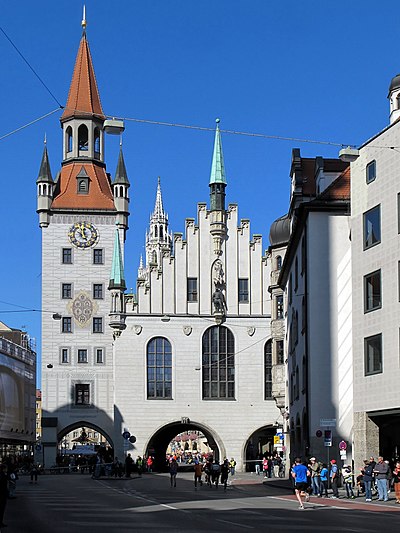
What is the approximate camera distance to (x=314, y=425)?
42.1 metres

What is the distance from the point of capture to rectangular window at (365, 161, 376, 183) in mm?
37275

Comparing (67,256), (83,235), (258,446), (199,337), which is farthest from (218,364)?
(83,235)

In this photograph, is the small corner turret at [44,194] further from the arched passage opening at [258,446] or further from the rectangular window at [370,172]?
the rectangular window at [370,172]

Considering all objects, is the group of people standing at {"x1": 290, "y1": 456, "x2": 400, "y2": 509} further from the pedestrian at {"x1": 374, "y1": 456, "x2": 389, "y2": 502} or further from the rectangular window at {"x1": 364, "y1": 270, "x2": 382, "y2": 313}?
the rectangular window at {"x1": 364, "y1": 270, "x2": 382, "y2": 313}

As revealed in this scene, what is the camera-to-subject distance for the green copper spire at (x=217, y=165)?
76.3 m

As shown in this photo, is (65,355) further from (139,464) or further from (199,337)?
(139,464)

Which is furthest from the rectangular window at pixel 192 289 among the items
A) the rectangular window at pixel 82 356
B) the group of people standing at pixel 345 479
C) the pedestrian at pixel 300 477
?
the pedestrian at pixel 300 477

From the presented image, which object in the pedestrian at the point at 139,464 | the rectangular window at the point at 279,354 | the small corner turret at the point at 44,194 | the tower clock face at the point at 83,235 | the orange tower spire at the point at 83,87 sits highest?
the orange tower spire at the point at 83,87

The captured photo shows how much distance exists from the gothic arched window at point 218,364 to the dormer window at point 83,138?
70.8 feet

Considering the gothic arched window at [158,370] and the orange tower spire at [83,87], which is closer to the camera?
the gothic arched window at [158,370]

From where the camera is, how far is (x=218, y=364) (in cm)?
7488

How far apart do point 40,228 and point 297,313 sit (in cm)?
3772

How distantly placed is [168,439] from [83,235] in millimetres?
16869

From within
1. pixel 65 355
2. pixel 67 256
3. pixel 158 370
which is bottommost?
pixel 158 370
